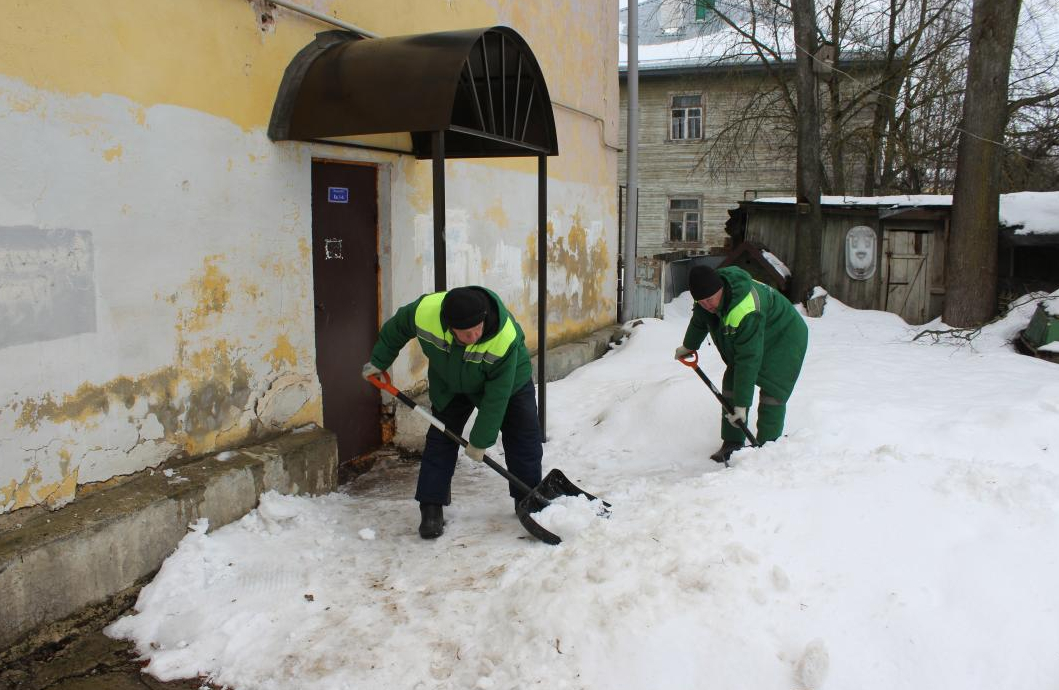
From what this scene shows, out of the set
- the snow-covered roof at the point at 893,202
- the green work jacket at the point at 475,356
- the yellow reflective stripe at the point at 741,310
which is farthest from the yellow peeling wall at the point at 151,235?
the snow-covered roof at the point at 893,202

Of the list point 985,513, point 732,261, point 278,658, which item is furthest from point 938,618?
point 732,261

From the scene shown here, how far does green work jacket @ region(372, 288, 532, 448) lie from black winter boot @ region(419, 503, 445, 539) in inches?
21.0

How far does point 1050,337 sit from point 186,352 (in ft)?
29.4

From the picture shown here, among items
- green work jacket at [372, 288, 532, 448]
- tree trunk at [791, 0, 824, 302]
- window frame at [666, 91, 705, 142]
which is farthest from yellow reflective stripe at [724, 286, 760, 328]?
window frame at [666, 91, 705, 142]

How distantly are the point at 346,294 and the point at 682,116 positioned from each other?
20406mm

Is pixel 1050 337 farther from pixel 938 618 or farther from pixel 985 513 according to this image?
pixel 938 618

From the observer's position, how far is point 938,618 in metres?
3.08

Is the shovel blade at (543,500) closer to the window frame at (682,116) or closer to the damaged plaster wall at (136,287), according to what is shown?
the damaged plaster wall at (136,287)

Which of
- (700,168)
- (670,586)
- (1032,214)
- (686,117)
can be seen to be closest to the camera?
(670,586)

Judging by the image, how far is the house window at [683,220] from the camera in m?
24.5

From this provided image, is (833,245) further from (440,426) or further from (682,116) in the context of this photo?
(440,426)

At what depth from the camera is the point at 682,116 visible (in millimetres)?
24250

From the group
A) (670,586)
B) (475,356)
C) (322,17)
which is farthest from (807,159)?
(670,586)

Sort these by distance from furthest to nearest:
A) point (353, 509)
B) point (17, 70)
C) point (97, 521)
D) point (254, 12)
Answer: point (353, 509) < point (254, 12) < point (97, 521) < point (17, 70)
